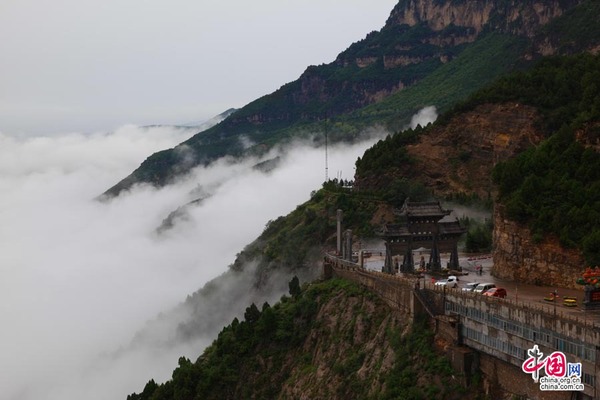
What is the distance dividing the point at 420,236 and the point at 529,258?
9.68m

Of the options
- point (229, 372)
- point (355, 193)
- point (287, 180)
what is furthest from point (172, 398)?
point (287, 180)

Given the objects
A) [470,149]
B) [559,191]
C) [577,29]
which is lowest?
[470,149]

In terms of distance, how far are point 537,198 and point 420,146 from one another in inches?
1616

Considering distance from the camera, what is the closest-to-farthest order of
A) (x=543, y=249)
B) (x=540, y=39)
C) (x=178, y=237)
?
(x=543, y=249)
(x=540, y=39)
(x=178, y=237)

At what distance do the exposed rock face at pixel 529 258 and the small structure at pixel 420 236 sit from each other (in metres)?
4.31

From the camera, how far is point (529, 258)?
165 feet

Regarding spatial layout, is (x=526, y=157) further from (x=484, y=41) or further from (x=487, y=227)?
(x=484, y=41)

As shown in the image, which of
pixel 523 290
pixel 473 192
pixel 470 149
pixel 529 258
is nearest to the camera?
pixel 523 290

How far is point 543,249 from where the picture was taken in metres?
49.2

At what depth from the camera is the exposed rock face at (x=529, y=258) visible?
47.0 metres

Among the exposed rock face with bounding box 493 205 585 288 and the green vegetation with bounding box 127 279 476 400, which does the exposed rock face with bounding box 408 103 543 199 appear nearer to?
the green vegetation with bounding box 127 279 476 400

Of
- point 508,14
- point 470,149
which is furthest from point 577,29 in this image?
point 508,14

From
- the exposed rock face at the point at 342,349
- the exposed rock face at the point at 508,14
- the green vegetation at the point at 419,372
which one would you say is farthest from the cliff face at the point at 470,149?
the exposed rock face at the point at 508,14

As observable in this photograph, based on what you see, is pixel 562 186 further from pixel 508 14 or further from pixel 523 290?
pixel 508 14
